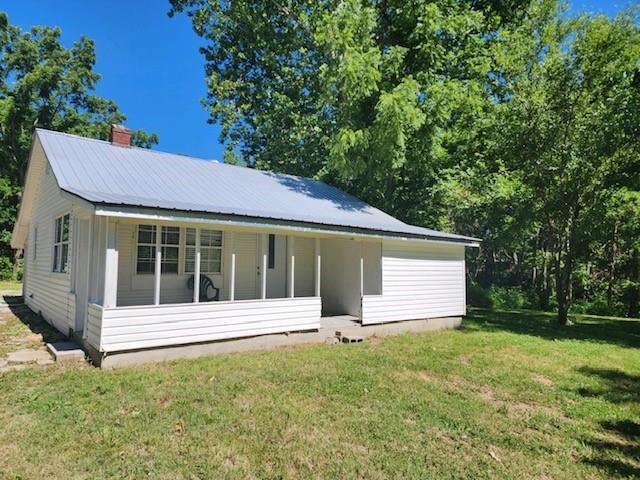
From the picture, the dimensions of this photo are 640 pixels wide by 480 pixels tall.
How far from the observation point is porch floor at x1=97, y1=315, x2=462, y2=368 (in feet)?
21.9

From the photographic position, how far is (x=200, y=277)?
33.5 feet

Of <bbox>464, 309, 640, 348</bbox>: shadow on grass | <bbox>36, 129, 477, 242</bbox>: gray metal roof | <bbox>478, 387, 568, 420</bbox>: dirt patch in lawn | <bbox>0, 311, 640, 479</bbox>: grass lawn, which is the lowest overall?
<bbox>464, 309, 640, 348</bbox>: shadow on grass

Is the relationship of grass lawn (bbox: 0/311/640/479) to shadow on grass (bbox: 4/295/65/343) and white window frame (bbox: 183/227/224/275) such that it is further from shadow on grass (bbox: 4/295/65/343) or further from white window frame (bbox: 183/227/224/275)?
white window frame (bbox: 183/227/224/275)

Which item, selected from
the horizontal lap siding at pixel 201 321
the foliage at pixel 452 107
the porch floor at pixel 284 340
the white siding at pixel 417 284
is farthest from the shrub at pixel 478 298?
the horizontal lap siding at pixel 201 321

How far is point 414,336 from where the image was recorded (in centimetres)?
1028

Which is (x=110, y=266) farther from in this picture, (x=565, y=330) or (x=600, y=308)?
(x=600, y=308)

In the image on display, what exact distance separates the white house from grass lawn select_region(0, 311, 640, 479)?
91 centimetres

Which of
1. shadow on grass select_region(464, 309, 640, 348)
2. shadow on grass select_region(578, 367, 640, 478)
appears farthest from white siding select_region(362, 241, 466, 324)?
shadow on grass select_region(578, 367, 640, 478)

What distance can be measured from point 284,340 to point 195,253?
98.1 inches

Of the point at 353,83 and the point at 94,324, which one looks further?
the point at 353,83

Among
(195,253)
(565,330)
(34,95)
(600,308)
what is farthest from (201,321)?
(34,95)

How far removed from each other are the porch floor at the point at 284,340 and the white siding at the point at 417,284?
0.67 ft

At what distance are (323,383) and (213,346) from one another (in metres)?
2.45

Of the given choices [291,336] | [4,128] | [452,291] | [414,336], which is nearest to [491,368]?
[414,336]
